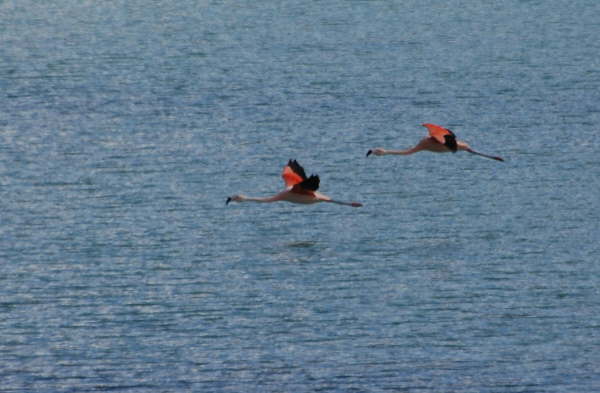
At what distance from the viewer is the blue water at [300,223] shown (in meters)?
38.3

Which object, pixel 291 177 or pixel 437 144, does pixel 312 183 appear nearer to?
pixel 291 177

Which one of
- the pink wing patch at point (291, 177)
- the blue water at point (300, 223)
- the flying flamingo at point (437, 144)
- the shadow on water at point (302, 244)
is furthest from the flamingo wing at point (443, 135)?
the shadow on water at point (302, 244)

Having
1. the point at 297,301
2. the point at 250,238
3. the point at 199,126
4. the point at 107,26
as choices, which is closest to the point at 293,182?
Result: the point at 250,238

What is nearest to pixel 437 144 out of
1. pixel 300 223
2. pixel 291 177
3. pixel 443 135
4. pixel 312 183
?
pixel 443 135

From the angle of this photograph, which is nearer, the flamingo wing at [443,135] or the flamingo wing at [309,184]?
the flamingo wing at [309,184]

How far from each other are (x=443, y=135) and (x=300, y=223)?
512cm

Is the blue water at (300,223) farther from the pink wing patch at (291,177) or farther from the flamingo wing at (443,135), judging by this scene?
the flamingo wing at (443,135)

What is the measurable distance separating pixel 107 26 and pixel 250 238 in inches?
2214

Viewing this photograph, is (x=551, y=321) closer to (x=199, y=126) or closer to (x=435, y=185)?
(x=435, y=185)

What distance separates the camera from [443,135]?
159 feet

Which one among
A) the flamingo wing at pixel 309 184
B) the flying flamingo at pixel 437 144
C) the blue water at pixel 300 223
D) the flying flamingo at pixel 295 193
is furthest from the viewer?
the flying flamingo at pixel 295 193

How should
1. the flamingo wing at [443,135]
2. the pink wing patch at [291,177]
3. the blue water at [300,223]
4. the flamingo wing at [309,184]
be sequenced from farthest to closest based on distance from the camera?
the pink wing patch at [291,177] < the flamingo wing at [443,135] < the flamingo wing at [309,184] < the blue water at [300,223]

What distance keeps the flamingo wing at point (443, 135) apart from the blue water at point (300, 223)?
2.59m

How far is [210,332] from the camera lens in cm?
4009
